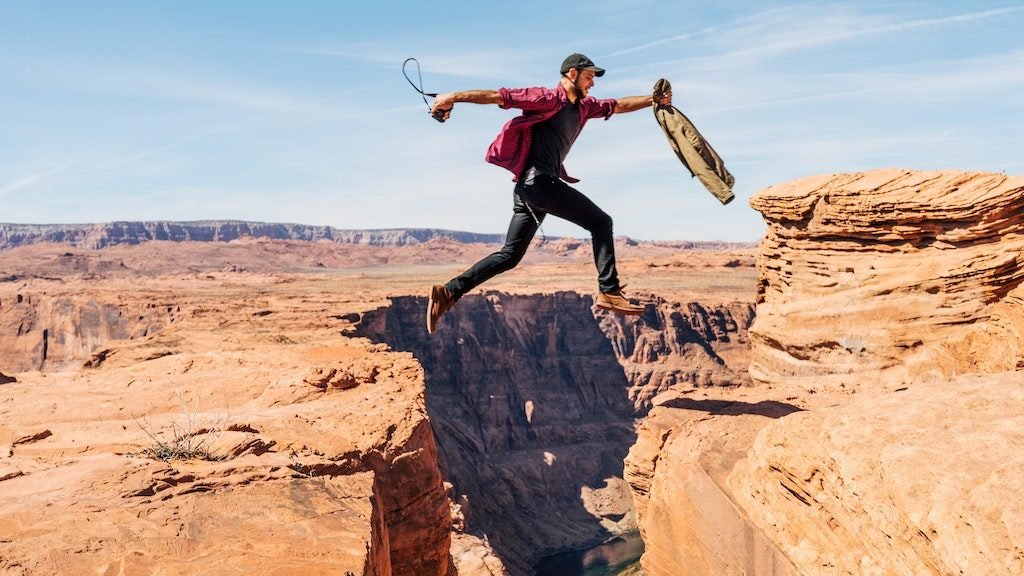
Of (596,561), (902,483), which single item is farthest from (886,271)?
(596,561)

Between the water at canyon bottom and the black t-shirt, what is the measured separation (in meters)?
48.3

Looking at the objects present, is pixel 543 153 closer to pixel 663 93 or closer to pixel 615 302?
pixel 663 93

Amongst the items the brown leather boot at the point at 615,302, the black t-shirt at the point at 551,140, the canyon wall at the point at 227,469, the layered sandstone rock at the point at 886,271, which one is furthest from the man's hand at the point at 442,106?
the layered sandstone rock at the point at 886,271

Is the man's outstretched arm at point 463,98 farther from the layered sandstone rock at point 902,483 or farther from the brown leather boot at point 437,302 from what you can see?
the layered sandstone rock at point 902,483

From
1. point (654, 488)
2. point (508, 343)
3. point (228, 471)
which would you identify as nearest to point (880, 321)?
point (654, 488)

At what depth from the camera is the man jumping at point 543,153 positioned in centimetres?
653

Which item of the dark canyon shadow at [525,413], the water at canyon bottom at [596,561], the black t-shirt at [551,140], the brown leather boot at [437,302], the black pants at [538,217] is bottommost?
the water at canyon bottom at [596,561]

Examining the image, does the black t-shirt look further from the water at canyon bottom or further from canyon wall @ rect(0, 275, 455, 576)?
the water at canyon bottom

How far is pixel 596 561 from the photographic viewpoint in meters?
54.8

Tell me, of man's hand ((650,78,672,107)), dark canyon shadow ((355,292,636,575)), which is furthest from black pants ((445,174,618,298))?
dark canyon shadow ((355,292,636,575))

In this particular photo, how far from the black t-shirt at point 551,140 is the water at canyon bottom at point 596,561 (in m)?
48.3

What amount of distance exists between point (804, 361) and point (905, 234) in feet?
9.81

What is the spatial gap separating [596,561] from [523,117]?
5240 cm

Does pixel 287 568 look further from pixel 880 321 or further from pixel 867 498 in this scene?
pixel 880 321
